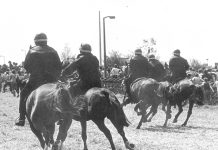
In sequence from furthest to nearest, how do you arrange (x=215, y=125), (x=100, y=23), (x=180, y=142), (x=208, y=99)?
1. (x=100, y=23)
2. (x=208, y=99)
3. (x=215, y=125)
4. (x=180, y=142)

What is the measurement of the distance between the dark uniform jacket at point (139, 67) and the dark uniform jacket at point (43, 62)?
590 centimetres

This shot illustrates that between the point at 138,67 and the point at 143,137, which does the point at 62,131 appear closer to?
the point at 143,137

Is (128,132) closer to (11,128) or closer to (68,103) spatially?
(11,128)

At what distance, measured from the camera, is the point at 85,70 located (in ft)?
36.8

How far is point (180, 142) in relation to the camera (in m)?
12.4

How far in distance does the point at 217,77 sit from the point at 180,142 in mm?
14103

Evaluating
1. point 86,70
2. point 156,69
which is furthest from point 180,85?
point 86,70

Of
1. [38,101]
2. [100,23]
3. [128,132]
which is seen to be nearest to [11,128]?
[128,132]

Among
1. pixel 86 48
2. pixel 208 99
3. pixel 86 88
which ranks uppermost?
pixel 86 48

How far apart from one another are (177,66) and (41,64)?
772cm

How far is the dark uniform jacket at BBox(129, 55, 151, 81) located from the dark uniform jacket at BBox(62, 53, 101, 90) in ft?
17.0

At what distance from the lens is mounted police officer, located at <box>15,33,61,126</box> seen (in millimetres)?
10547

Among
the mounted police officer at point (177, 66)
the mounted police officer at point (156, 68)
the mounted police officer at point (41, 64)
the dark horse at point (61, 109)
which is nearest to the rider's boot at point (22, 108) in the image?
the mounted police officer at point (41, 64)

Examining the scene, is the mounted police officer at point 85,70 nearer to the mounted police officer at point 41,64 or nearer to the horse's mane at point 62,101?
the mounted police officer at point 41,64
